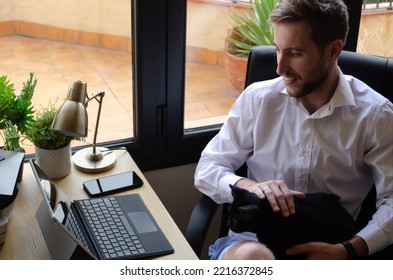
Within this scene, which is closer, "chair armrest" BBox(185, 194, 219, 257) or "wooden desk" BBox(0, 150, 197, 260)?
"wooden desk" BBox(0, 150, 197, 260)

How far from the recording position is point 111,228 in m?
1.44

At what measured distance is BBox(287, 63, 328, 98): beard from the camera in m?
1.56

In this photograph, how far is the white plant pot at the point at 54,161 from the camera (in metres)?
1.62

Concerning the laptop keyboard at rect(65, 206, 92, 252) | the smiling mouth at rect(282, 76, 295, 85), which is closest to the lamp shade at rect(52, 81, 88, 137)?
the laptop keyboard at rect(65, 206, 92, 252)

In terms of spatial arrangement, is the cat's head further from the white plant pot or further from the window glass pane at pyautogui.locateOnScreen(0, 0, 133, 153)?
the window glass pane at pyautogui.locateOnScreen(0, 0, 133, 153)

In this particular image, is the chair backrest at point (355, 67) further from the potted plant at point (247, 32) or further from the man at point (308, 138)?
the potted plant at point (247, 32)

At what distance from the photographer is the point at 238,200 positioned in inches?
59.1

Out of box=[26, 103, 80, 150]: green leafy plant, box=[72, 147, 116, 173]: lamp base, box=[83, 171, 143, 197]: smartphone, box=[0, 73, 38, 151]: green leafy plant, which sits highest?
box=[0, 73, 38, 151]: green leafy plant

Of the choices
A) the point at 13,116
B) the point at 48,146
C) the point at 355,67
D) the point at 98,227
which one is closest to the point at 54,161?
the point at 48,146

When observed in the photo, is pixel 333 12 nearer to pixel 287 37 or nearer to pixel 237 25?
pixel 287 37

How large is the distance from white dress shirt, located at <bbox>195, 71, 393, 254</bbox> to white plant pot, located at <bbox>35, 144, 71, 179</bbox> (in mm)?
416

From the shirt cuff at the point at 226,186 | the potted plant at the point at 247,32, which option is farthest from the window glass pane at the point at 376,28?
the shirt cuff at the point at 226,186

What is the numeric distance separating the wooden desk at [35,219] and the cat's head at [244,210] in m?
0.16

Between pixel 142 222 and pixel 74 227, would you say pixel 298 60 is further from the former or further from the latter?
pixel 74 227
